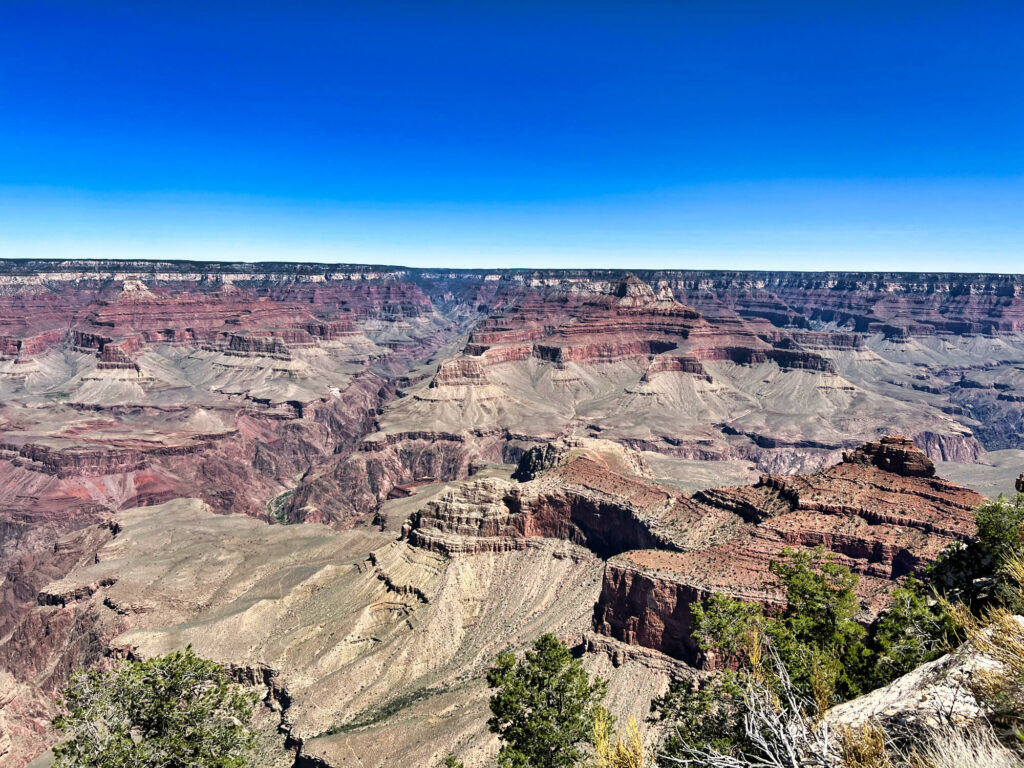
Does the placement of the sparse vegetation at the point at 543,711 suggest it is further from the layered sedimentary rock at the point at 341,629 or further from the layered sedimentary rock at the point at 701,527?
the layered sedimentary rock at the point at 701,527

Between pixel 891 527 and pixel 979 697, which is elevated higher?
pixel 979 697

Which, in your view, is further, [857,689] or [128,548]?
[128,548]

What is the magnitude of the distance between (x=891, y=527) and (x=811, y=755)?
64861 millimetres

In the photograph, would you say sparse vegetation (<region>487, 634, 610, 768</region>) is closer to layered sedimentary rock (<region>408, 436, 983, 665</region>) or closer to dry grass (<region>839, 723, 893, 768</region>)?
dry grass (<region>839, 723, 893, 768</region>)

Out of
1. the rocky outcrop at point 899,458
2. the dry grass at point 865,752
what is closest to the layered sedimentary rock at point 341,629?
the rocky outcrop at point 899,458

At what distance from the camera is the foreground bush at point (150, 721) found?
84.8 feet

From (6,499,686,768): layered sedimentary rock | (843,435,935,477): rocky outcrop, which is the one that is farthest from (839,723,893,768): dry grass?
(843,435,935,477): rocky outcrop

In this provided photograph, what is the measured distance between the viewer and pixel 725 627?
32.2 m

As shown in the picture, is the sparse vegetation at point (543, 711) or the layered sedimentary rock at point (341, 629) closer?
the sparse vegetation at point (543, 711)

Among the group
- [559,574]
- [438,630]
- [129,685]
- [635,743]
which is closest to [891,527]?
[559,574]

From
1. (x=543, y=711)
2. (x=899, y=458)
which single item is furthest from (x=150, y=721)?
(x=899, y=458)

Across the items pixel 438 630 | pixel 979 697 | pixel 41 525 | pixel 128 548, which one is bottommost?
pixel 41 525

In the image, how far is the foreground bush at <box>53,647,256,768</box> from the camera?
2586 cm

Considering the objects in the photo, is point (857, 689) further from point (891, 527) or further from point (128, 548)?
point (128, 548)
